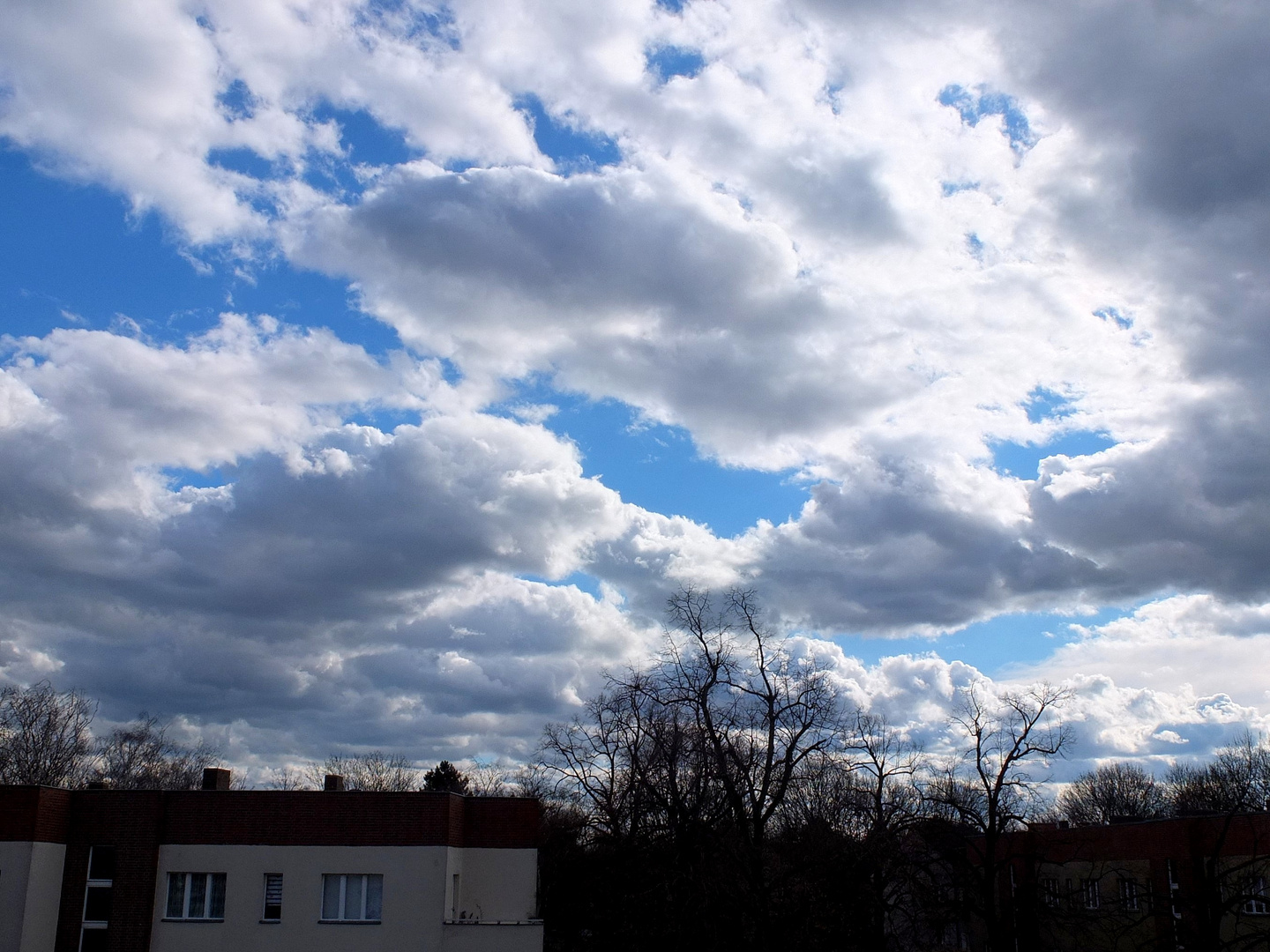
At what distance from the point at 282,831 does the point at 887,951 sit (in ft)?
70.0

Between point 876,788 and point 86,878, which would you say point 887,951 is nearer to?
point 876,788

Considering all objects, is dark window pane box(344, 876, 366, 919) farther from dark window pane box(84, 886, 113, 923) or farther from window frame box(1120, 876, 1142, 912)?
window frame box(1120, 876, 1142, 912)

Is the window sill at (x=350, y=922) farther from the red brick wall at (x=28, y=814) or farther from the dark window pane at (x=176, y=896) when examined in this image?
the red brick wall at (x=28, y=814)

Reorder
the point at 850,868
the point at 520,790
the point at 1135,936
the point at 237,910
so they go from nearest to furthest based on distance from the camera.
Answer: the point at 237,910 → the point at 850,868 → the point at 1135,936 → the point at 520,790

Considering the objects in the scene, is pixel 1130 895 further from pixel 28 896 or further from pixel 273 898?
pixel 28 896

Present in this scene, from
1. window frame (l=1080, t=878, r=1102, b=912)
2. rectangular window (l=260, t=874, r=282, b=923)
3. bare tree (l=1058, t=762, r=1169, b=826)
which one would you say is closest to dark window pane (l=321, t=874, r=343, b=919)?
rectangular window (l=260, t=874, r=282, b=923)

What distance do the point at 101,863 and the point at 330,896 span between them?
675 cm

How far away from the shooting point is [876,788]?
38.6 metres

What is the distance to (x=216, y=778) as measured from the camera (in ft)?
117

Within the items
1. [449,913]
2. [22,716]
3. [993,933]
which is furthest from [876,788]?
[22,716]

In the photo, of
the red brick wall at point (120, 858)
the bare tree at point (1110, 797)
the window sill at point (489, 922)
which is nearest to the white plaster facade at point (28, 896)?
the red brick wall at point (120, 858)

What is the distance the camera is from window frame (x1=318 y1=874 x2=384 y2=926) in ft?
96.7

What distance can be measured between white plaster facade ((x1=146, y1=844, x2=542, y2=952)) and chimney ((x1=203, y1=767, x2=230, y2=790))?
16.5 feet

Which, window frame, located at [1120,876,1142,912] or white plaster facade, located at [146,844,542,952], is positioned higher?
white plaster facade, located at [146,844,542,952]
